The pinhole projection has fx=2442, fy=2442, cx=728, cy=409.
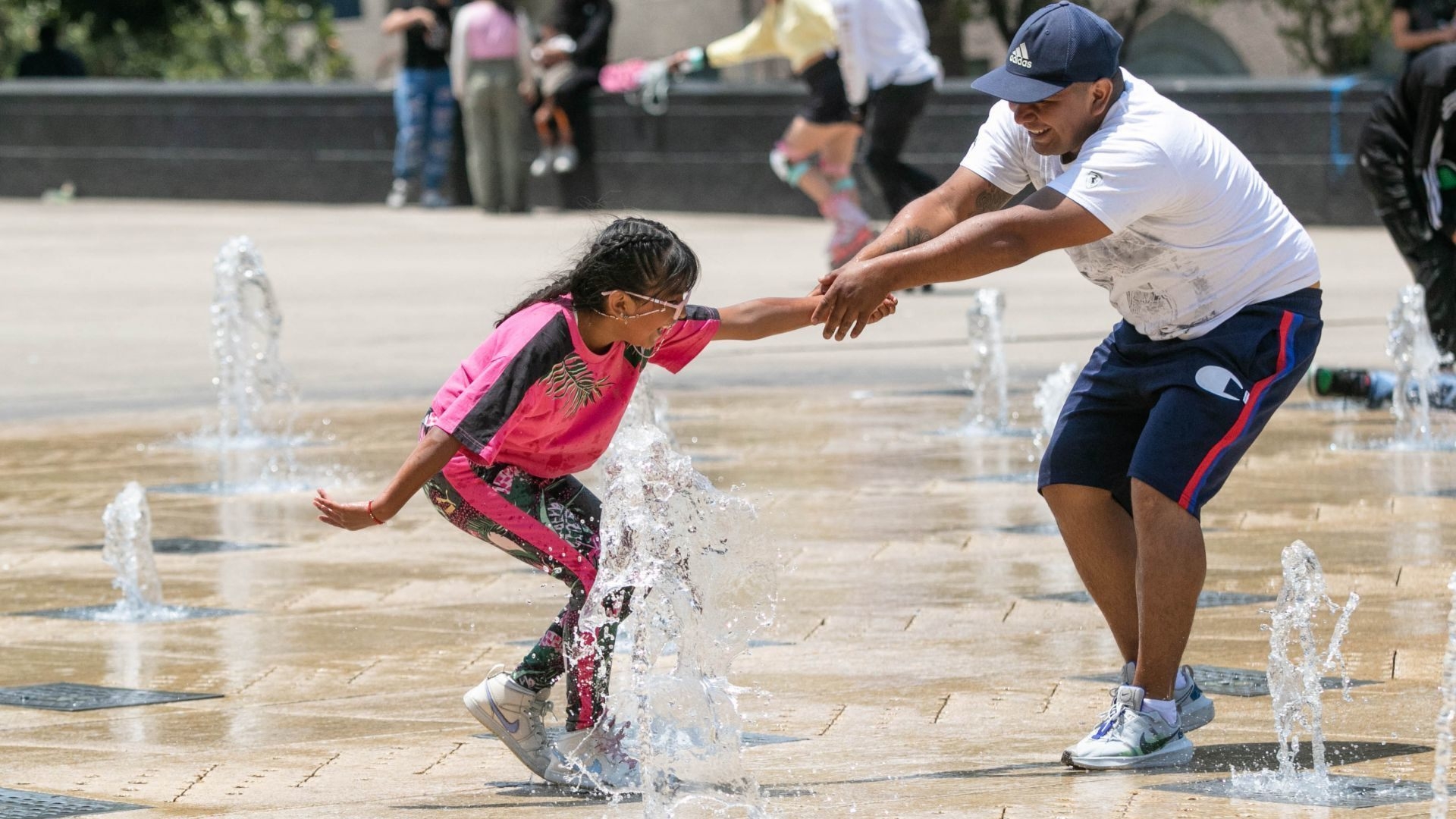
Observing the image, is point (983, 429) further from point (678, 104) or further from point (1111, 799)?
point (678, 104)

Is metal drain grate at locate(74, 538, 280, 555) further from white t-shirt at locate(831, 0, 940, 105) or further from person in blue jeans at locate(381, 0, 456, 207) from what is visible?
person in blue jeans at locate(381, 0, 456, 207)

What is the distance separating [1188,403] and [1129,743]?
0.68 m

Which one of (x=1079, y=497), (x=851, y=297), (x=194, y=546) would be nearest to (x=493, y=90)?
(x=194, y=546)

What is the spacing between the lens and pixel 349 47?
31.5 meters

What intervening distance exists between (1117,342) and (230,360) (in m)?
6.30

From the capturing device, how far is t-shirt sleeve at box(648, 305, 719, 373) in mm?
4906

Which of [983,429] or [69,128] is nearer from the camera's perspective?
[983,429]

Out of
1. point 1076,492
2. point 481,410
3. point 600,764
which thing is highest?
point 481,410

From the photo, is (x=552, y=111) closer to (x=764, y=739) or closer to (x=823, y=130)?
(x=823, y=130)

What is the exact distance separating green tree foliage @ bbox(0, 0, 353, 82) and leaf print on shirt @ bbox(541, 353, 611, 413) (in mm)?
24376

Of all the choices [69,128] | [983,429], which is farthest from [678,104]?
[983,429]

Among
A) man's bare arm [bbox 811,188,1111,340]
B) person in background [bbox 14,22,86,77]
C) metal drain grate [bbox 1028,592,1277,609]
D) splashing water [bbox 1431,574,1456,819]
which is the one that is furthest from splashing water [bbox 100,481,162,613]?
person in background [bbox 14,22,86,77]

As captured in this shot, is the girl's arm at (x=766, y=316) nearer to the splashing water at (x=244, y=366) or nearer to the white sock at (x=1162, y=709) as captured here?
the white sock at (x=1162, y=709)

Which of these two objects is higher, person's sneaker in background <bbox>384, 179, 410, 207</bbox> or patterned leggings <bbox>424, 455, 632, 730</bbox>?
patterned leggings <bbox>424, 455, 632, 730</bbox>
